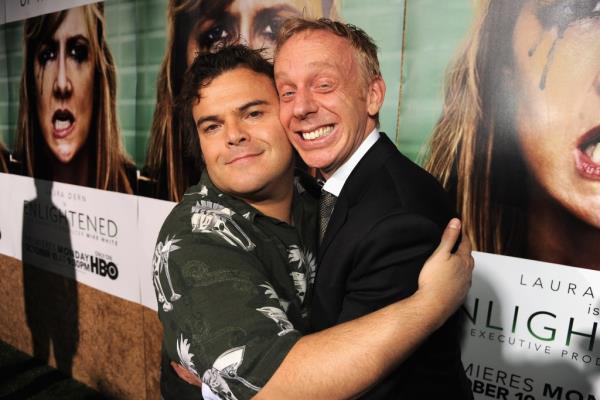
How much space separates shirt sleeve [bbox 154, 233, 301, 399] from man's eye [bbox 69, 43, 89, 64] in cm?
290

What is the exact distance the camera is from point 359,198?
135 cm

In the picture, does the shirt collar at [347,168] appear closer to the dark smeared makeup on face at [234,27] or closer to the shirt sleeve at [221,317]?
the shirt sleeve at [221,317]

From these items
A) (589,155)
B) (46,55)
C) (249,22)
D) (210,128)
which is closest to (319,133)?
(210,128)

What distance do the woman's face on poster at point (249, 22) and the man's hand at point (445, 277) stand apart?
1.61 meters

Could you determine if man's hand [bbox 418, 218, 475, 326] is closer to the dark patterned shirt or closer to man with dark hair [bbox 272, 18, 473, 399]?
man with dark hair [bbox 272, 18, 473, 399]

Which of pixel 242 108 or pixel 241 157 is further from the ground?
pixel 242 108

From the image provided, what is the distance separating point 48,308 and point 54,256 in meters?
0.57

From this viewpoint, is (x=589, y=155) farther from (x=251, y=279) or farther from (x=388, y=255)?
(x=251, y=279)

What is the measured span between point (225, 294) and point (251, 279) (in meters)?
0.09

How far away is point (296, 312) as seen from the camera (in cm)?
152

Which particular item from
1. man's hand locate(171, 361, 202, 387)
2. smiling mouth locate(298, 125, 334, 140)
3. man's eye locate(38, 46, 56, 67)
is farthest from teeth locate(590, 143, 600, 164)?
man's eye locate(38, 46, 56, 67)

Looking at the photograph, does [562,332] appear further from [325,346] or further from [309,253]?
[325,346]

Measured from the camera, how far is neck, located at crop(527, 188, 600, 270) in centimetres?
184

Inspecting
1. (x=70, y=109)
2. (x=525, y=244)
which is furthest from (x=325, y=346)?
(x=70, y=109)
